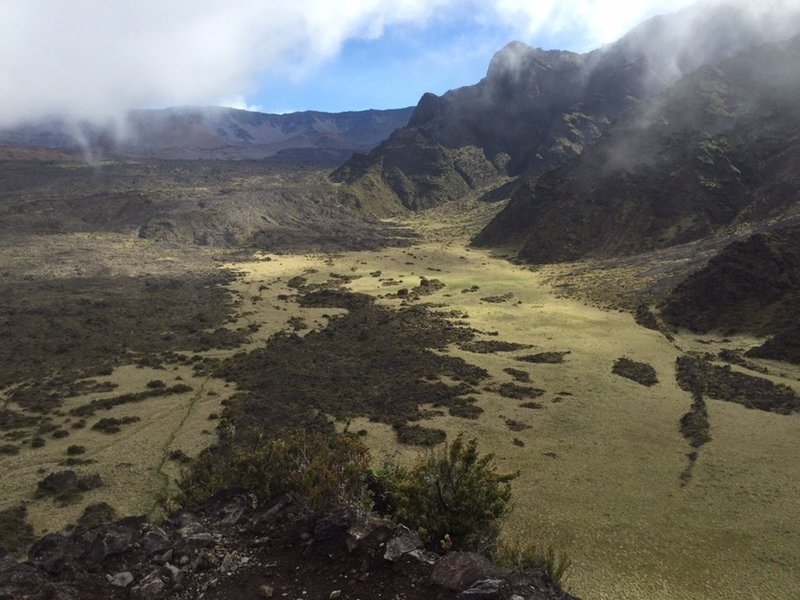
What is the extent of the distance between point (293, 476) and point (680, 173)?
102995 millimetres

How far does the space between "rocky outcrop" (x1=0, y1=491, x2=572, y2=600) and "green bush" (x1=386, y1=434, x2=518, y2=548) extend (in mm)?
2135

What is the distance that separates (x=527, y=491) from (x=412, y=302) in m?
45.9

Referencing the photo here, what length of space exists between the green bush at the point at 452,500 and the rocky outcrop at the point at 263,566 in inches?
84.1

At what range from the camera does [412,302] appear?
6881 centimetres

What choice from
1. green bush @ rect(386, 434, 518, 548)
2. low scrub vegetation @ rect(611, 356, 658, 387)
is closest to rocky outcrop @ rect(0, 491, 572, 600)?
green bush @ rect(386, 434, 518, 548)

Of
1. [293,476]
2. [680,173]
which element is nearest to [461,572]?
[293,476]

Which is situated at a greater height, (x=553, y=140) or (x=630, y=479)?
(x=553, y=140)

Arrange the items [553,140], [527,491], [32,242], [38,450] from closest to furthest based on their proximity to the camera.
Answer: [527,491] < [38,450] < [32,242] < [553,140]

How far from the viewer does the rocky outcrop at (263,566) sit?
11.0 meters

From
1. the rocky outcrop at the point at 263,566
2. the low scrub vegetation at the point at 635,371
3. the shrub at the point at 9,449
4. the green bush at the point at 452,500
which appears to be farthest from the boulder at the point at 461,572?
the low scrub vegetation at the point at 635,371

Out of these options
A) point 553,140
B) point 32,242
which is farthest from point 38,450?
point 553,140

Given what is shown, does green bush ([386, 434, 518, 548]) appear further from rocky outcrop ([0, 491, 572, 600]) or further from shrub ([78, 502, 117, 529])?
shrub ([78, 502, 117, 529])

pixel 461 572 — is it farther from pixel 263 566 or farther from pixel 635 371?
pixel 635 371

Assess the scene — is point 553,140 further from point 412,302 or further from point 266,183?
point 412,302
